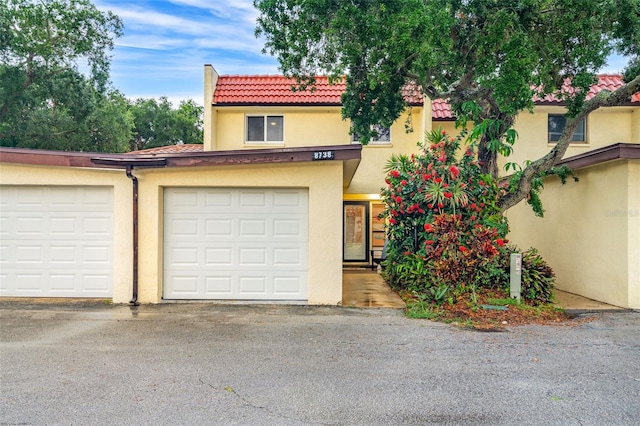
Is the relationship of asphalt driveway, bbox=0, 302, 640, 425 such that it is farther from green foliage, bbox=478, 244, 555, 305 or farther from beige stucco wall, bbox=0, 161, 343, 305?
green foliage, bbox=478, 244, 555, 305

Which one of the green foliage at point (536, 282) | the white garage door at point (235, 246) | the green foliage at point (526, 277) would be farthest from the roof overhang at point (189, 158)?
the green foliage at point (536, 282)

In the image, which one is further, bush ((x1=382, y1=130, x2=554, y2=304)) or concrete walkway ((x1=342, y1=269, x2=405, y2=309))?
concrete walkway ((x1=342, y1=269, x2=405, y2=309))

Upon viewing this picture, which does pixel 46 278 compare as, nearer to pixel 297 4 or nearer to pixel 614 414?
pixel 297 4

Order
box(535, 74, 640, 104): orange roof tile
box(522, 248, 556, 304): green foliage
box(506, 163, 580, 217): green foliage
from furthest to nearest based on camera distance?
box(535, 74, 640, 104): orange roof tile → box(506, 163, 580, 217): green foliage → box(522, 248, 556, 304): green foliage

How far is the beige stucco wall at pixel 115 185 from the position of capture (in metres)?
8.46

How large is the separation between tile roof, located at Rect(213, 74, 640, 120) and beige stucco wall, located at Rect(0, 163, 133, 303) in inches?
267

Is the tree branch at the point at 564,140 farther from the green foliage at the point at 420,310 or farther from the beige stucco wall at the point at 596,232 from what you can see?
the green foliage at the point at 420,310

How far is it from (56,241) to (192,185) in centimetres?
297

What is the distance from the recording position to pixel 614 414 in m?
3.82

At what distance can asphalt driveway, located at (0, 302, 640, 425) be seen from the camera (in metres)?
3.86

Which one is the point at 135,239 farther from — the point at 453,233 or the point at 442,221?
the point at 453,233

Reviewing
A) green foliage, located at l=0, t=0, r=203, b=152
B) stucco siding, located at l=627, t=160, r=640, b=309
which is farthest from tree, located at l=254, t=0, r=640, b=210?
green foliage, located at l=0, t=0, r=203, b=152

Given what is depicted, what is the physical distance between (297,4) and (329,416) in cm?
750

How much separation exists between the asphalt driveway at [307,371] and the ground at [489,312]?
342mm
